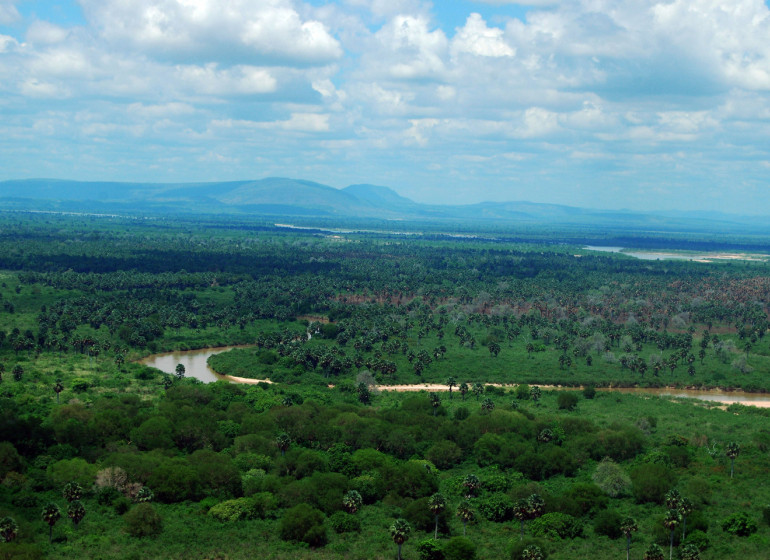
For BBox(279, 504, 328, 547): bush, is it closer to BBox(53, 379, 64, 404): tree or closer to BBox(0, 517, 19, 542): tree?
BBox(0, 517, 19, 542): tree

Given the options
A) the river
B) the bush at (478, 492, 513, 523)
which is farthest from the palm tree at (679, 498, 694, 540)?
the river

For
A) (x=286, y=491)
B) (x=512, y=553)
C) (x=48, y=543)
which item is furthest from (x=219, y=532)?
(x=512, y=553)

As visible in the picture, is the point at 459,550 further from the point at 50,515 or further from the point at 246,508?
the point at 50,515

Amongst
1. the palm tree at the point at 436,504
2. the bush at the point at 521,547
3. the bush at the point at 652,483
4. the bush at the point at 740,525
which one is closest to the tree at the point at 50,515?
the palm tree at the point at 436,504

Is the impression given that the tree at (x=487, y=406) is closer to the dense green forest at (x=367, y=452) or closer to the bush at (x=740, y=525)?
the dense green forest at (x=367, y=452)

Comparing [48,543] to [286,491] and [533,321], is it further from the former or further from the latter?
[533,321]

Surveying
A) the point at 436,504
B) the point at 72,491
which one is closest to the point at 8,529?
the point at 72,491

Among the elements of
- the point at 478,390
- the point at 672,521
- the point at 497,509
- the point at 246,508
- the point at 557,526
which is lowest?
the point at 246,508
